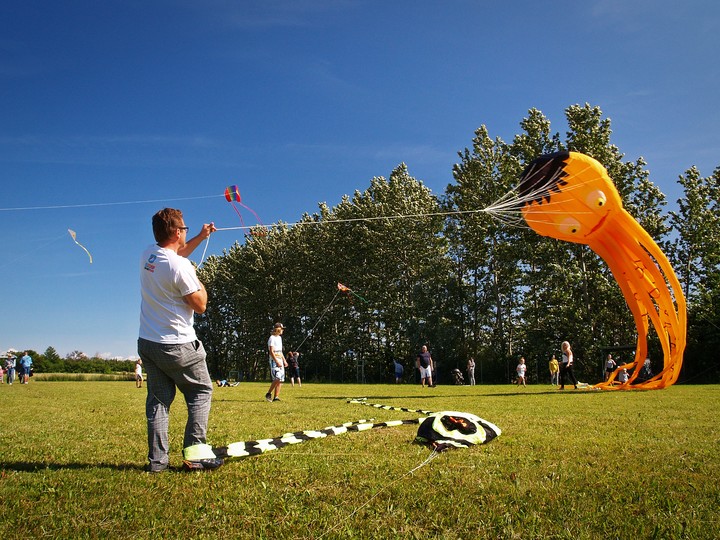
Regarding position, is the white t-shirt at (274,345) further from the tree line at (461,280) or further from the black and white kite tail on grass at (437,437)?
the tree line at (461,280)

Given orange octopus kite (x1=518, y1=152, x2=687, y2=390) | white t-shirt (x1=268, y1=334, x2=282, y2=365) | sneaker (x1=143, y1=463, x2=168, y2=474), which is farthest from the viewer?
orange octopus kite (x1=518, y1=152, x2=687, y2=390)

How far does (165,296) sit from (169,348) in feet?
1.39

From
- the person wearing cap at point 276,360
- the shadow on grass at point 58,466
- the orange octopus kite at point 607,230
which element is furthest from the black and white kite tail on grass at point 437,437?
the orange octopus kite at point 607,230

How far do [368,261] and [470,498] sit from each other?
36599 millimetres

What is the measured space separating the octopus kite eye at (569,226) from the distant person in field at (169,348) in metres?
10.7

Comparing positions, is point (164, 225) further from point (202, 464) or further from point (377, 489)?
point (377, 489)

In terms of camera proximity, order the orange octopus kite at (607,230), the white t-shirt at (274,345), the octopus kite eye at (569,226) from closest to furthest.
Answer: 1. the white t-shirt at (274,345)
2. the orange octopus kite at (607,230)
3. the octopus kite eye at (569,226)

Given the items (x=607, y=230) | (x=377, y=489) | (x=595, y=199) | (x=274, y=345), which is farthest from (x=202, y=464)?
(x=607, y=230)

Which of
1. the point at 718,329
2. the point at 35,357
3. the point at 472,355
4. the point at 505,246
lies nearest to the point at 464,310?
the point at 472,355

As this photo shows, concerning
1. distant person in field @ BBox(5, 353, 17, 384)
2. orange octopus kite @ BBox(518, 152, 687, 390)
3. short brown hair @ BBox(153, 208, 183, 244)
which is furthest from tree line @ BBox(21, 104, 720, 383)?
short brown hair @ BBox(153, 208, 183, 244)

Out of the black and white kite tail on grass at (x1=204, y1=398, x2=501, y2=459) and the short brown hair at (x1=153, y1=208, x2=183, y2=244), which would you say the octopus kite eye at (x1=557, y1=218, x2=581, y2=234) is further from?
the short brown hair at (x1=153, y1=208, x2=183, y2=244)

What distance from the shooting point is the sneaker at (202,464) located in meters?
4.06

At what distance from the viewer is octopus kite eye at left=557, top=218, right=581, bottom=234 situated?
12.7 meters

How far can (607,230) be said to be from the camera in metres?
13.5
